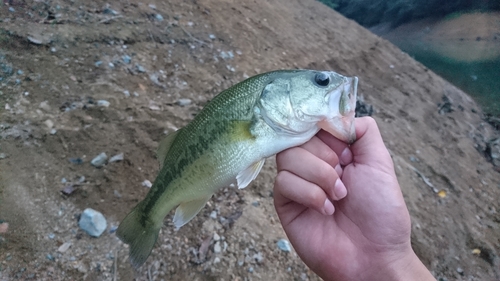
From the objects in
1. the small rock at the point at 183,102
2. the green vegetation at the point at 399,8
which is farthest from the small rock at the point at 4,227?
the green vegetation at the point at 399,8

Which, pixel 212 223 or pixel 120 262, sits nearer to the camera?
pixel 120 262

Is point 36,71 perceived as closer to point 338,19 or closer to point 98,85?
point 98,85

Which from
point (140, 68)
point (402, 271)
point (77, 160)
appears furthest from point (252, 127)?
point (140, 68)

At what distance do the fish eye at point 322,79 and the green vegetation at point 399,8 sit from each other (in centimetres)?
1553

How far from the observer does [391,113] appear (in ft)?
21.2

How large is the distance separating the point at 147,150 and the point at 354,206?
6.73ft

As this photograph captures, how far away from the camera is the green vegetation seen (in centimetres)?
1476

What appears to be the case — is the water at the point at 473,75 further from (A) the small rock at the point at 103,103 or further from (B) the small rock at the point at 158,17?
(A) the small rock at the point at 103,103

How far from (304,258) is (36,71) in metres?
3.14

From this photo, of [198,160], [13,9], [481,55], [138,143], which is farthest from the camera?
[481,55]

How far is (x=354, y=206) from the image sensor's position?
1.89m

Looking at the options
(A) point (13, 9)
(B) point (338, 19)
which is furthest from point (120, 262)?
(B) point (338, 19)

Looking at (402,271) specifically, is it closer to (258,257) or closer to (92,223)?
(258,257)

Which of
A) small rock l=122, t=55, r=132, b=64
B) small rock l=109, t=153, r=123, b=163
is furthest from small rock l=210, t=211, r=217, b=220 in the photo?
small rock l=122, t=55, r=132, b=64
